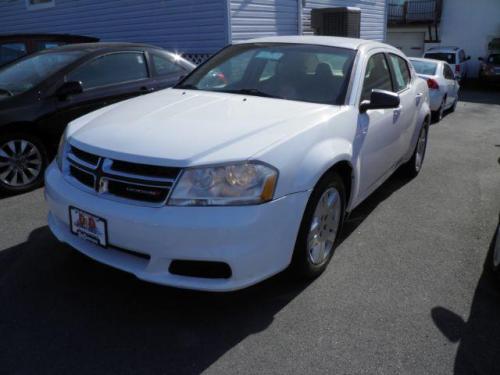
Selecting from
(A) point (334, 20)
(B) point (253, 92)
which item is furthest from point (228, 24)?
(B) point (253, 92)

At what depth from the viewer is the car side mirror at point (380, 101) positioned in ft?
A: 11.5

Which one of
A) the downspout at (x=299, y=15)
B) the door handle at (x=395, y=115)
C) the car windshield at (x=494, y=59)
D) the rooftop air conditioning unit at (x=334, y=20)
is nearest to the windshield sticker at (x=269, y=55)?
the door handle at (x=395, y=115)

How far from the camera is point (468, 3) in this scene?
2447 cm

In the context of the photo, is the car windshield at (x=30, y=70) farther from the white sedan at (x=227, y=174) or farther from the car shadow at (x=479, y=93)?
the car shadow at (x=479, y=93)

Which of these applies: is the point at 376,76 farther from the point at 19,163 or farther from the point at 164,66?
the point at 19,163

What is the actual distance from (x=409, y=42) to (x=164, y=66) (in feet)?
79.0

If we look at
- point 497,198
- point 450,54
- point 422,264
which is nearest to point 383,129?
point 422,264

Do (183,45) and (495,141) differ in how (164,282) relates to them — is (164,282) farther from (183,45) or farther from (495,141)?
(183,45)

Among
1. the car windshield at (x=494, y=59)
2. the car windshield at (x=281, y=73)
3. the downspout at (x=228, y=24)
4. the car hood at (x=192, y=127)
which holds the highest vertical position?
the downspout at (x=228, y=24)

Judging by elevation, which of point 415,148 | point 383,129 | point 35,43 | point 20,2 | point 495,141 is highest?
point 20,2

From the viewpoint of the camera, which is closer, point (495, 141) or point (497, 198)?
point (497, 198)

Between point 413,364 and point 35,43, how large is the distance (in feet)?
26.5

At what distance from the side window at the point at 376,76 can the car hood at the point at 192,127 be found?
614 millimetres

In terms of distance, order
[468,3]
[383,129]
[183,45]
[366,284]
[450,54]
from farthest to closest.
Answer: [468,3]
[450,54]
[183,45]
[383,129]
[366,284]
